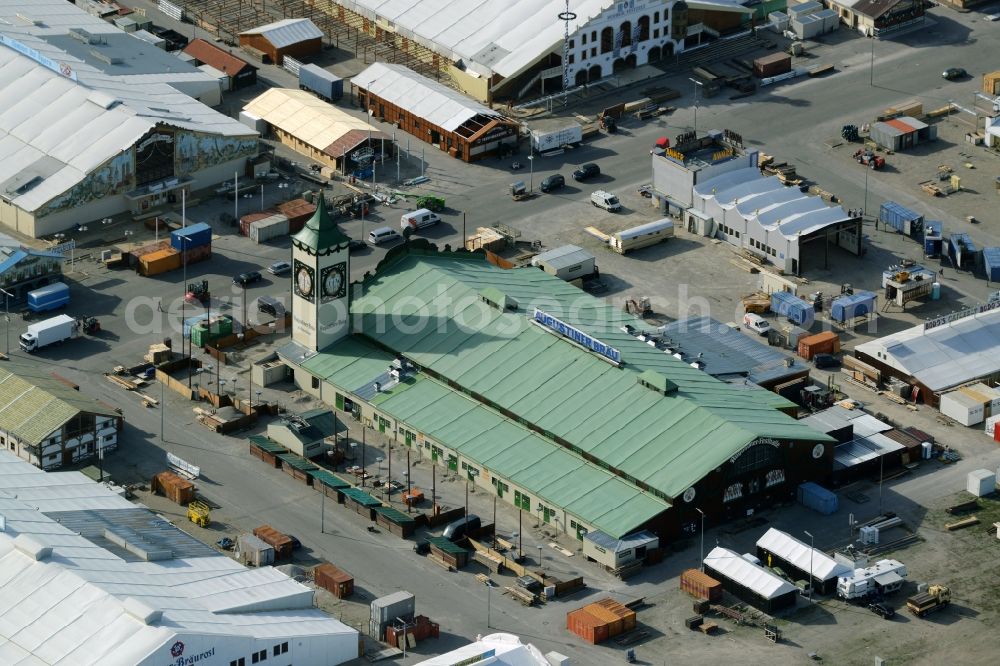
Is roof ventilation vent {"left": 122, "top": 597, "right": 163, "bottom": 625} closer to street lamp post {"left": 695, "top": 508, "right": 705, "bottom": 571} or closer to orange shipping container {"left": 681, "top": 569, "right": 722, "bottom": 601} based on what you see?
orange shipping container {"left": 681, "top": 569, "right": 722, "bottom": 601}

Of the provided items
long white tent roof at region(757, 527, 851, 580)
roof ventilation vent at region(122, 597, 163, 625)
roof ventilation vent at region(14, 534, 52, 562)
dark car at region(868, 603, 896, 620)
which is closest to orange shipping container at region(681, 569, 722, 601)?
long white tent roof at region(757, 527, 851, 580)

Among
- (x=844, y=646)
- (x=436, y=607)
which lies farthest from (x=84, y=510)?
(x=844, y=646)

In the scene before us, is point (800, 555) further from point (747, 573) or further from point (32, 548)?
point (32, 548)

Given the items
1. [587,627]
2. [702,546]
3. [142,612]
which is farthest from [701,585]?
[142,612]

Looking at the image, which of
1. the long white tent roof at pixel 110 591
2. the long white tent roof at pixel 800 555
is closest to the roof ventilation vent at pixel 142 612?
the long white tent roof at pixel 110 591

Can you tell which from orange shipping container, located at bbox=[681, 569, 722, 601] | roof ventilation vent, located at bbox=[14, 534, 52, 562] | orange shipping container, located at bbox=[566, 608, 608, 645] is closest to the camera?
roof ventilation vent, located at bbox=[14, 534, 52, 562]

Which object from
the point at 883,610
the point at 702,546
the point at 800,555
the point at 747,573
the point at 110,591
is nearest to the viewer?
the point at 110,591
